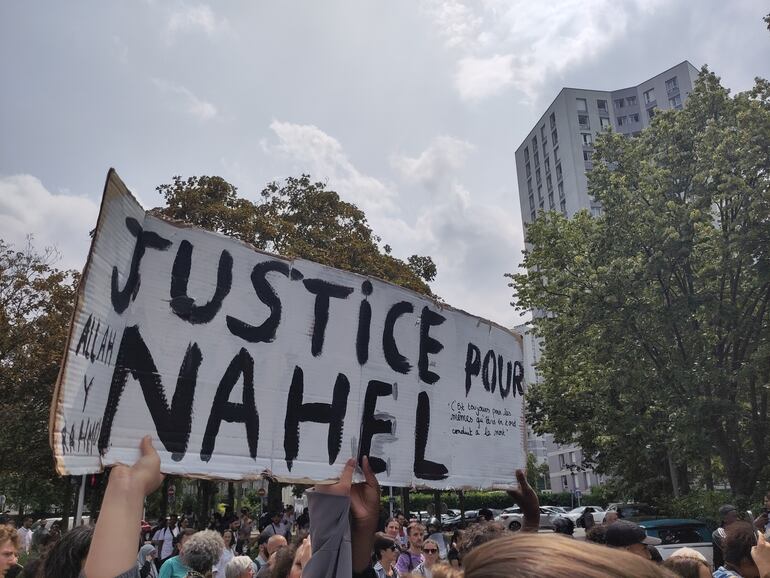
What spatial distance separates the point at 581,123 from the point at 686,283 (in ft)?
166

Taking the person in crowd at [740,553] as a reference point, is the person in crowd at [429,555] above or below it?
below

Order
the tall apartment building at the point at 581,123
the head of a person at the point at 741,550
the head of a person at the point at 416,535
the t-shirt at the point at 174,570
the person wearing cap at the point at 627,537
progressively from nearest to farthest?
the head of a person at the point at 741,550, the person wearing cap at the point at 627,537, the t-shirt at the point at 174,570, the head of a person at the point at 416,535, the tall apartment building at the point at 581,123

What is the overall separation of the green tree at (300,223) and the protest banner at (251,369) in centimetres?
1297

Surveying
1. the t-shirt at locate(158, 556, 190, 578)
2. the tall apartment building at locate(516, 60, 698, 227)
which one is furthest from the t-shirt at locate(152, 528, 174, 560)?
the tall apartment building at locate(516, 60, 698, 227)

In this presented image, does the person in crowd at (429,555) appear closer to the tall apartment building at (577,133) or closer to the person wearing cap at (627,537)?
the person wearing cap at (627,537)

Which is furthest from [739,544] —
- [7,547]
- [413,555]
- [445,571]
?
[413,555]

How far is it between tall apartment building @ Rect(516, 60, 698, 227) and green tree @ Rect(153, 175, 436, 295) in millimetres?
42485

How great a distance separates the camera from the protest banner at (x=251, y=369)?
2666mm

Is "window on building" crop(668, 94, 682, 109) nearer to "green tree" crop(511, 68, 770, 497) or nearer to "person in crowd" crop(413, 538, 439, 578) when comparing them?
"green tree" crop(511, 68, 770, 497)

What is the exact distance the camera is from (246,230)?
18719mm

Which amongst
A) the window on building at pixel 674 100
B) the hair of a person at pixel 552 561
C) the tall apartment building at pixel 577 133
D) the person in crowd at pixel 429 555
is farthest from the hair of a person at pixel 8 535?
the window on building at pixel 674 100

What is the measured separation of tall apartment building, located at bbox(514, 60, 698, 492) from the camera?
60875mm

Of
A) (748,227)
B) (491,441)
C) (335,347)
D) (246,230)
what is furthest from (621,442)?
(335,347)

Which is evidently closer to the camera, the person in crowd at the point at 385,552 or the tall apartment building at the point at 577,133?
the person in crowd at the point at 385,552
